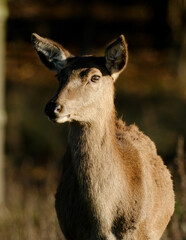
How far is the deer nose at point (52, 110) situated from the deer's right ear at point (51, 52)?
98 cm

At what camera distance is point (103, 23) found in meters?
28.1

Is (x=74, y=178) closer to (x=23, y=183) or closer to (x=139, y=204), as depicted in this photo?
(x=139, y=204)

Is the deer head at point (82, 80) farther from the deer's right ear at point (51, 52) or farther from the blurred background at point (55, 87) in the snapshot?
the blurred background at point (55, 87)

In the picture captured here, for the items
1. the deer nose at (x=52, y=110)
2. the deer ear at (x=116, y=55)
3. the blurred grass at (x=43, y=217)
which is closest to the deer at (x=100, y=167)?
the deer ear at (x=116, y=55)

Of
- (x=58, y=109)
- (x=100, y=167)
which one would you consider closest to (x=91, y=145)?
(x=100, y=167)

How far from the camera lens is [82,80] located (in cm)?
667

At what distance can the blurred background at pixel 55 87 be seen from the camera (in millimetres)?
12062

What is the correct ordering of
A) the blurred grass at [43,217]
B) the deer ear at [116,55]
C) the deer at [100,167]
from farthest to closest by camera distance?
1. the blurred grass at [43,217]
2. the deer ear at [116,55]
3. the deer at [100,167]

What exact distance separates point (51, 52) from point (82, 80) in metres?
0.72

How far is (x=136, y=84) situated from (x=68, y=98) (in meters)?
16.7

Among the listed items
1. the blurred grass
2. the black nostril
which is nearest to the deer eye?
the black nostril

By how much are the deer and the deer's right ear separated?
0.03 meters

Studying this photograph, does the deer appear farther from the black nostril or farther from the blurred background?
the blurred background

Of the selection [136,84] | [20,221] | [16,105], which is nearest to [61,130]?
[16,105]
